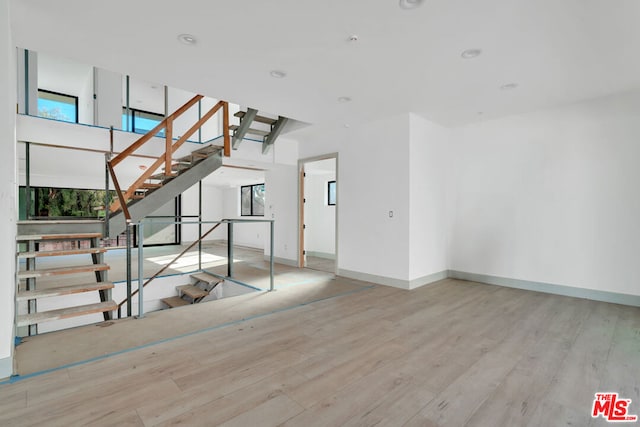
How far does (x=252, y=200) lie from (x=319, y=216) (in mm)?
3354

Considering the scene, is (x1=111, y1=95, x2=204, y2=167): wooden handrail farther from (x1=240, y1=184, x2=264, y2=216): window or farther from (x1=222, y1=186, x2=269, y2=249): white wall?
(x1=240, y1=184, x2=264, y2=216): window

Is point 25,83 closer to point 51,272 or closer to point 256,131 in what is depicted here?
point 256,131

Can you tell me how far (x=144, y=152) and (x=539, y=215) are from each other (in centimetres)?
659

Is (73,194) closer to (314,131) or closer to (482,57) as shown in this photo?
(314,131)

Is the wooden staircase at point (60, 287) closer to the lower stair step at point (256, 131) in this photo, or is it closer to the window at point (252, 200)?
the lower stair step at point (256, 131)

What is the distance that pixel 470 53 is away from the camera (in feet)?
9.15

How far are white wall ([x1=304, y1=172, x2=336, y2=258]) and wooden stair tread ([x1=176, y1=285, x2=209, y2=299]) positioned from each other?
326 centimetres

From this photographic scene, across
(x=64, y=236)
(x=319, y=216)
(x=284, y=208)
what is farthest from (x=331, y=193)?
(x=64, y=236)

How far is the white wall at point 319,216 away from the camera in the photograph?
7676 mm

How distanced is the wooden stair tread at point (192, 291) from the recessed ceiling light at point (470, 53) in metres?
4.98

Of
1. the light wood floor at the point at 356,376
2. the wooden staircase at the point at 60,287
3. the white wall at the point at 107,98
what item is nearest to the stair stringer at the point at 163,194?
the wooden staircase at the point at 60,287

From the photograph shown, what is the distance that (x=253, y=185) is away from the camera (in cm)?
1023

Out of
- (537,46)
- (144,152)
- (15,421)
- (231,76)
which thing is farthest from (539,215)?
(144,152)

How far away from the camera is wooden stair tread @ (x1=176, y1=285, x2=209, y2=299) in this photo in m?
5.13
